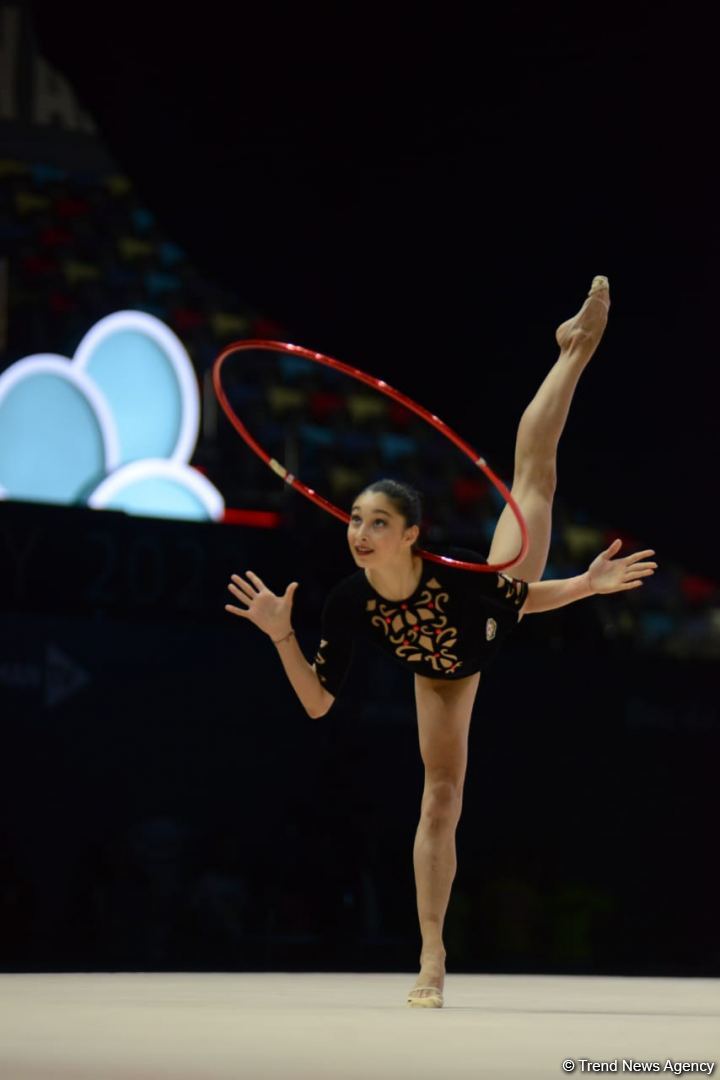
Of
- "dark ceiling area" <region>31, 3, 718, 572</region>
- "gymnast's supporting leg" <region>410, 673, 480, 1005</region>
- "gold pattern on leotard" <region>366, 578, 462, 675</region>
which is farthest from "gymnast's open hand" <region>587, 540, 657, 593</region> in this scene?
"dark ceiling area" <region>31, 3, 718, 572</region>

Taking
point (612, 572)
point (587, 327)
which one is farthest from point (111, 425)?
point (612, 572)

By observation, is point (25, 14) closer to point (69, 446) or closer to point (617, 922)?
point (69, 446)

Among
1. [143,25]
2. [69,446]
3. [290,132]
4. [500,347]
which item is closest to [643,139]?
[500,347]

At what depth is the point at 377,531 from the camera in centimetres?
324

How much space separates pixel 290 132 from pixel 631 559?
375 cm

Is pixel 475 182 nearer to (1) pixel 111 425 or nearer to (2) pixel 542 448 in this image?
(1) pixel 111 425

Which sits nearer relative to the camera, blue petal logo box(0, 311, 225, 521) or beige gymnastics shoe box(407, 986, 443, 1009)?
beige gymnastics shoe box(407, 986, 443, 1009)

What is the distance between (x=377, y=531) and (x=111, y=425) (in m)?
3.83

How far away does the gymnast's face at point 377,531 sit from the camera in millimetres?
3240

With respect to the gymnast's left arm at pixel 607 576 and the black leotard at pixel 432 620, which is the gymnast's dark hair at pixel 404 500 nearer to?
the black leotard at pixel 432 620

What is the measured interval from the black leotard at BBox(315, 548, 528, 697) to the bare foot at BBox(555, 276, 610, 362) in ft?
2.78

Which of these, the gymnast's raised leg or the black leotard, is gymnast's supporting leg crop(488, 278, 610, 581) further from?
the black leotard

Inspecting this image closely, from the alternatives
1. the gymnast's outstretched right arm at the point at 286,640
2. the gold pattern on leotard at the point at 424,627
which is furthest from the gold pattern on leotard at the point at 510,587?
the gymnast's outstretched right arm at the point at 286,640

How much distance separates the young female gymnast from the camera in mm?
3266
